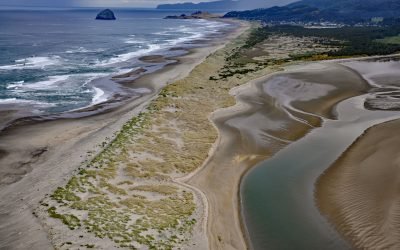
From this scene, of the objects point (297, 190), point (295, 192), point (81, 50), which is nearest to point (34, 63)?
point (81, 50)

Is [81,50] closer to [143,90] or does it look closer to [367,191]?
[143,90]

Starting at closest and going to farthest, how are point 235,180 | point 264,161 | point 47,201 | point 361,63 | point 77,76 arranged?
point 47,201 → point 235,180 → point 264,161 → point 77,76 → point 361,63

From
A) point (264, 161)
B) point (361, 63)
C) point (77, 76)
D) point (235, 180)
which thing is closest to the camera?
point (235, 180)

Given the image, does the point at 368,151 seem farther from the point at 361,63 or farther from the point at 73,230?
the point at 361,63

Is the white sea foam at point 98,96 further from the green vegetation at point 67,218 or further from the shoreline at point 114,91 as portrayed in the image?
the green vegetation at point 67,218

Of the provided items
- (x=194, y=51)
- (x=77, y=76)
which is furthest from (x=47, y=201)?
(x=194, y=51)

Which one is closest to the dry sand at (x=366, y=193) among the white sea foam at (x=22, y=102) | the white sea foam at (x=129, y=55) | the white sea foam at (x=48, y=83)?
the white sea foam at (x=22, y=102)

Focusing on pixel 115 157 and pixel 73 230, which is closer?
pixel 73 230
